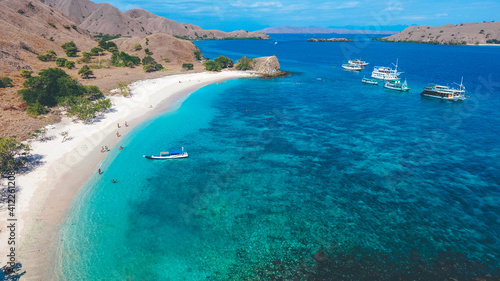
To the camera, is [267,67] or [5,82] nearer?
[5,82]

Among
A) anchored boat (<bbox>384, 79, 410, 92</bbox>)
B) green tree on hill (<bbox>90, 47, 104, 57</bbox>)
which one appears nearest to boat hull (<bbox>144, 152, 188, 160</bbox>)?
anchored boat (<bbox>384, 79, 410, 92</bbox>)

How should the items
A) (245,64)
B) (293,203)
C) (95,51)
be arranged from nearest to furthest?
(293,203), (95,51), (245,64)

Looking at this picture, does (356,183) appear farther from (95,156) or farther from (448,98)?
(448,98)

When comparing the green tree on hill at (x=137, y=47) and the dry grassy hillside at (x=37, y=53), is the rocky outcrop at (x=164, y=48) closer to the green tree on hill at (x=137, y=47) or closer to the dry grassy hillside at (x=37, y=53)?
the dry grassy hillside at (x=37, y=53)

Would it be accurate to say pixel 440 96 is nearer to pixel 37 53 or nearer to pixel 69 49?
pixel 37 53

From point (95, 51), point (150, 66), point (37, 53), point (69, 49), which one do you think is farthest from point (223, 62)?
point (37, 53)

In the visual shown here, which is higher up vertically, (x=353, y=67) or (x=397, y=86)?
(x=353, y=67)

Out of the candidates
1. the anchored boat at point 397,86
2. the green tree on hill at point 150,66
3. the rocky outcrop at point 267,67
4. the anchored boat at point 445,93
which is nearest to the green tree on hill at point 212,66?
the rocky outcrop at point 267,67
